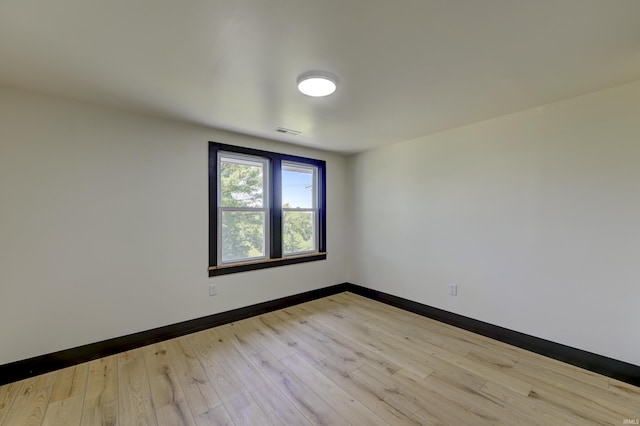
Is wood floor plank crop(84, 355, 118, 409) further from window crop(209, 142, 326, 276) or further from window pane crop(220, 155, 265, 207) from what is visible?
window pane crop(220, 155, 265, 207)

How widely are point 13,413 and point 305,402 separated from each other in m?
1.92

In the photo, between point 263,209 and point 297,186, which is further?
point 297,186

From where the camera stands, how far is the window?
318 cm

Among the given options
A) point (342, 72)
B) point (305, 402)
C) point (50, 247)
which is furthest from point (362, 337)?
point (50, 247)

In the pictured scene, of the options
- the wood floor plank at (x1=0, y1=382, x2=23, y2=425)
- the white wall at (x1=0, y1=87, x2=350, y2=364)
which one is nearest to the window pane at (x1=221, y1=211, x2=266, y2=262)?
the white wall at (x1=0, y1=87, x2=350, y2=364)

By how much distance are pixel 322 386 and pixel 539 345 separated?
208 centimetres

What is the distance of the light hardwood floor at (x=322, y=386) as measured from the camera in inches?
Answer: 66.7

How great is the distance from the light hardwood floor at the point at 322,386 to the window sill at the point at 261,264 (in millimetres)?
713

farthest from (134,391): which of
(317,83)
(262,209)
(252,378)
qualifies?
(317,83)

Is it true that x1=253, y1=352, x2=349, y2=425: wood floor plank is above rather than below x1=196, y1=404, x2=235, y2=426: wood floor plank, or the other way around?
below

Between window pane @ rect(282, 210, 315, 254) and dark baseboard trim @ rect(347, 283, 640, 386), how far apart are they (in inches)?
62.0

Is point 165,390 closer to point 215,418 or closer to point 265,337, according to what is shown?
point 215,418

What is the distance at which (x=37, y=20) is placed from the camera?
1.37 metres

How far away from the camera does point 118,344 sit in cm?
246
